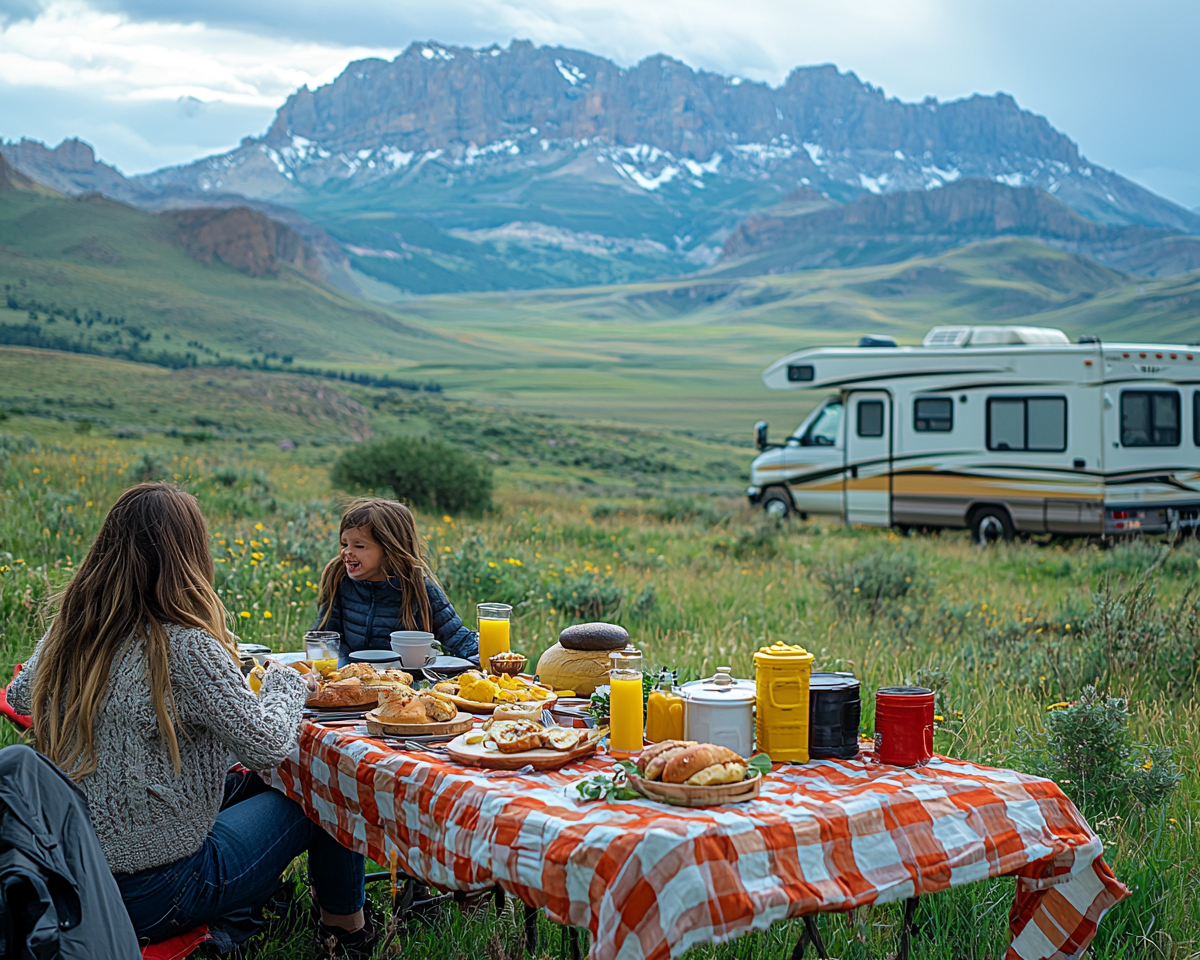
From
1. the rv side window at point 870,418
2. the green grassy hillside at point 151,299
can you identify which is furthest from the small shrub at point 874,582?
the green grassy hillside at point 151,299

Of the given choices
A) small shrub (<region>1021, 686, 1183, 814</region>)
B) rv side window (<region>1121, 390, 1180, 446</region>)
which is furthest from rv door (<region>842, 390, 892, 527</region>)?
small shrub (<region>1021, 686, 1183, 814</region>)

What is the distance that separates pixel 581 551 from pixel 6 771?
10.1 meters

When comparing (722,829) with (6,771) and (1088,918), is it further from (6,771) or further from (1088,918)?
(6,771)

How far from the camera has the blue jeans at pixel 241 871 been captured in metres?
2.64

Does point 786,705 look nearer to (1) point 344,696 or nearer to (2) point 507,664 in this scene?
(2) point 507,664

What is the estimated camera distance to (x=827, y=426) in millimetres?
16219

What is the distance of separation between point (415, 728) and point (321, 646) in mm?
836

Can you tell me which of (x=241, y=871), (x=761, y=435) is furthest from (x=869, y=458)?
(x=241, y=871)

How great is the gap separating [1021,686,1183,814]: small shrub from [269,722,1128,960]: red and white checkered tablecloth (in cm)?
175

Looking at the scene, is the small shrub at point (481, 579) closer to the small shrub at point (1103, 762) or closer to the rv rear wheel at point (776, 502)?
the small shrub at point (1103, 762)

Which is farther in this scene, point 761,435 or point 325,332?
point 325,332

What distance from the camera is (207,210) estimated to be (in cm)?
13888

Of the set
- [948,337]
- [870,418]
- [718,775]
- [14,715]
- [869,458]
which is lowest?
[14,715]

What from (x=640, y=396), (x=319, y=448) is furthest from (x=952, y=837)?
(x=640, y=396)
